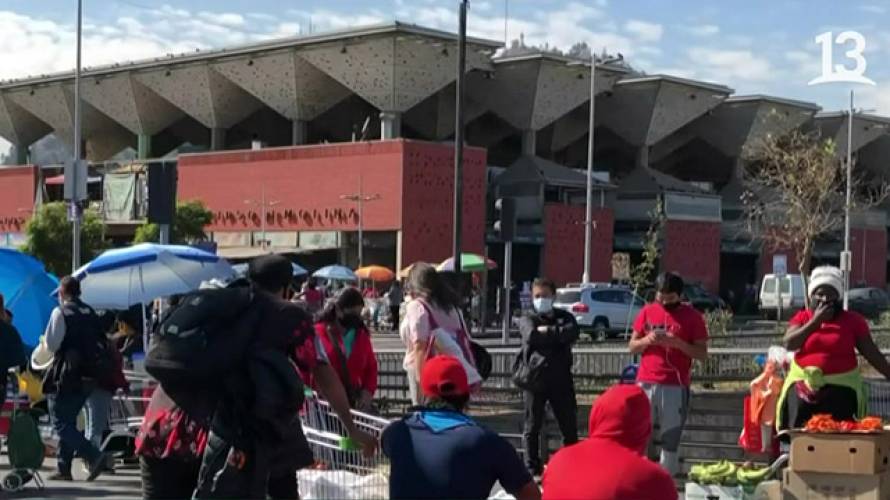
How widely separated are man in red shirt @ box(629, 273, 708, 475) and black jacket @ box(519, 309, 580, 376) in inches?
50.9

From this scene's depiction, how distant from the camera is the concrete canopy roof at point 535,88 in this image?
61156 mm

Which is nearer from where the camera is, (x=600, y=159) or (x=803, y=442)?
(x=803, y=442)

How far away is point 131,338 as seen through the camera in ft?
48.0

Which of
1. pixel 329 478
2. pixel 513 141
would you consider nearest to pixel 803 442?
pixel 329 478

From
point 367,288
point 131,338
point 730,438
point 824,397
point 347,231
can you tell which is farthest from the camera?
point 347,231

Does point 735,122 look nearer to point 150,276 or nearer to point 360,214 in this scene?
point 360,214

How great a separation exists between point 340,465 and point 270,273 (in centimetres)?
131

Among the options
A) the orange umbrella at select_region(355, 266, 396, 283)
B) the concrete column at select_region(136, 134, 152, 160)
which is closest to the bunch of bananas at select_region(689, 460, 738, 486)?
the orange umbrella at select_region(355, 266, 396, 283)

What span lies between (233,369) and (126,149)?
75.8m

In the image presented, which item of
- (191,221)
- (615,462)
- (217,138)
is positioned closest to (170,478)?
(615,462)

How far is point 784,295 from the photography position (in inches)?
2008

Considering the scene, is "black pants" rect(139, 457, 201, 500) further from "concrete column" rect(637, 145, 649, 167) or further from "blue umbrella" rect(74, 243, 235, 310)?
"concrete column" rect(637, 145, 649, 167)

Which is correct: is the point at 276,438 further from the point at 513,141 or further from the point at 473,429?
the point at 513,141

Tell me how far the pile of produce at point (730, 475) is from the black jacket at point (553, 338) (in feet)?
11.2
